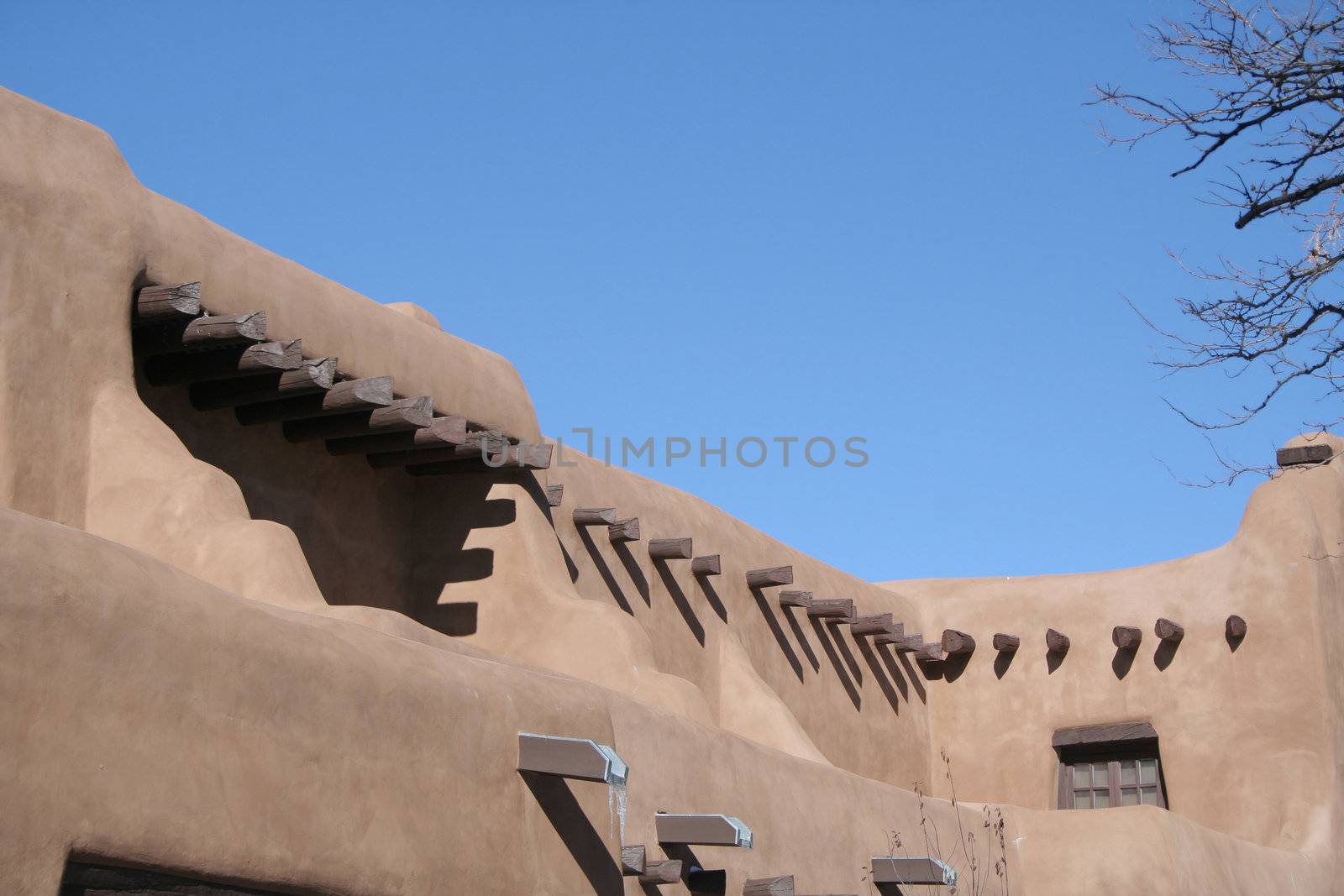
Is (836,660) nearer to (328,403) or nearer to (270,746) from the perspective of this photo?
(328,403)

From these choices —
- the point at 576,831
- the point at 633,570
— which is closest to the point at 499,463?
the point at 633,570

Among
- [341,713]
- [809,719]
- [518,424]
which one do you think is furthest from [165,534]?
[809,719]

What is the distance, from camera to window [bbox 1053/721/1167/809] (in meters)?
16.7

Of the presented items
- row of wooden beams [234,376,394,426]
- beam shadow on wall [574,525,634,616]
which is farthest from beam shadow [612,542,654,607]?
row of wooden beams [234,376,394,426]

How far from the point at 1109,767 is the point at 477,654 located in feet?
33.6

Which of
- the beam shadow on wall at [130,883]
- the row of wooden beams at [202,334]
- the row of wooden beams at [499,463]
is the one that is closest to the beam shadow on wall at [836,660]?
the row of wooden beams at [499,463]

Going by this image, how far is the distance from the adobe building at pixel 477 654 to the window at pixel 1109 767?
0.14 feet

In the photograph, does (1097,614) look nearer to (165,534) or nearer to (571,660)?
(571,660)

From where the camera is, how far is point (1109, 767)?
55.8ft

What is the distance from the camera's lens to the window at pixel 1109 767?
16688 mm

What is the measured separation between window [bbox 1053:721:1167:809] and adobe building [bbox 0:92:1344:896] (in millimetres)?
44

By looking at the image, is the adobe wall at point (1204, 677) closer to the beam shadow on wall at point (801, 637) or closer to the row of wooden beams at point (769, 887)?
the beam shadow on wall at point (801, 637)

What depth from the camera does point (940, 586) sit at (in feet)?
62.3

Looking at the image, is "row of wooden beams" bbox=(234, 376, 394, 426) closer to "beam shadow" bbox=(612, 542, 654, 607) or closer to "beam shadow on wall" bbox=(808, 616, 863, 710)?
"beam shadow" bbox=(612, 542, 654, 607)
